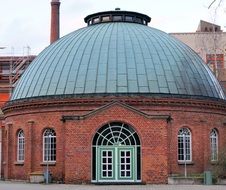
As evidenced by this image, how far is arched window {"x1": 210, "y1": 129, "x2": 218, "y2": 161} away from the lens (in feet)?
135

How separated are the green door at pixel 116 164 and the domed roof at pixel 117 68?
4211 millimetres

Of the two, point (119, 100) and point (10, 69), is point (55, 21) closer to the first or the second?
point (10, 69)

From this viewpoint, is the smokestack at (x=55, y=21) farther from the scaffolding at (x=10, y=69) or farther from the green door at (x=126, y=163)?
the green door at (x=126, y=163)

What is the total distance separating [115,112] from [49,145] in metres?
6.01

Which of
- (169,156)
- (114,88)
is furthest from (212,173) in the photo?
(114,88)

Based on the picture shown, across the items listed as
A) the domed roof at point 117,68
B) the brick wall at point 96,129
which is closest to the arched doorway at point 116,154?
the brick wall at point 96,129

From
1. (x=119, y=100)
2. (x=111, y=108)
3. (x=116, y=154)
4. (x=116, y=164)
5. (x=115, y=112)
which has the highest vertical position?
(x=119, y=100)

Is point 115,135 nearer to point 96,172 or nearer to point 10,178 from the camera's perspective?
point 96,172

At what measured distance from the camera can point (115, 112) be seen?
36875 mm

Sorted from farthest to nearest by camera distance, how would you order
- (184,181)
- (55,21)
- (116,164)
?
1. (55,21)
2. (116,164)
3. (184,181)

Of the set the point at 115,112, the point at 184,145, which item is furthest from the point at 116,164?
the point at 184,145

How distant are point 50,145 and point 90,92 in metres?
4.85

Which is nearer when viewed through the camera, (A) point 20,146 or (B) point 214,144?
(B) point 214,144

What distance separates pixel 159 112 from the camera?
1533 inches
